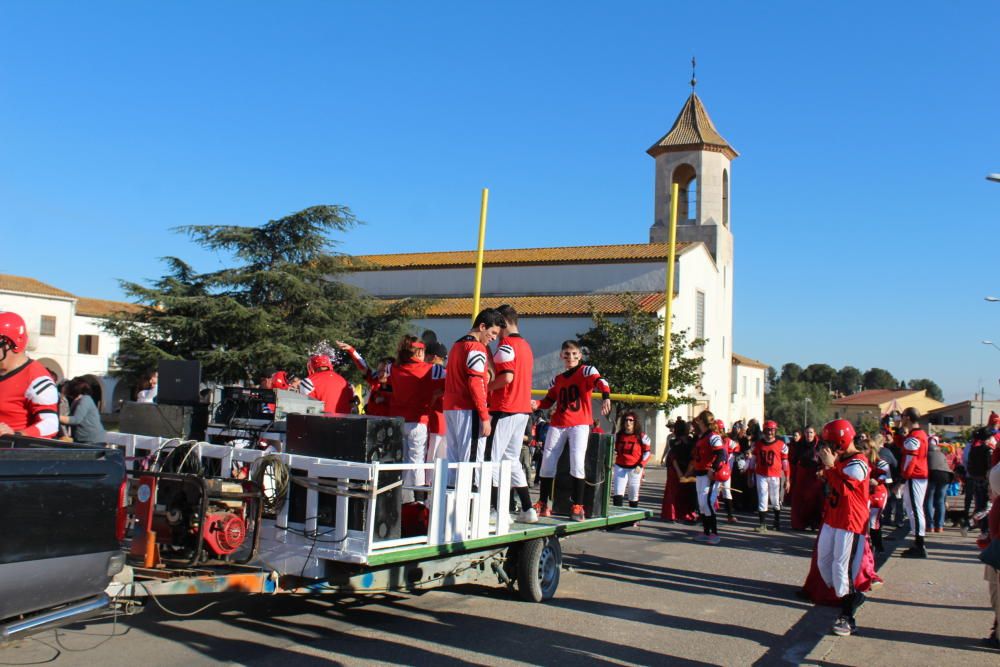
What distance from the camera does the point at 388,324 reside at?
3625 cm

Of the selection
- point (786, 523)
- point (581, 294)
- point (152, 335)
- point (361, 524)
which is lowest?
point (786, 523)

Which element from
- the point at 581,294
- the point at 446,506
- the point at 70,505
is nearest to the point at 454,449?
the point at 446,506

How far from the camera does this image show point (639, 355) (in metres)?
37.5

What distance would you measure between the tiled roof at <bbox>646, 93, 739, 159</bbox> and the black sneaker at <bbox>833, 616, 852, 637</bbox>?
39153 mm

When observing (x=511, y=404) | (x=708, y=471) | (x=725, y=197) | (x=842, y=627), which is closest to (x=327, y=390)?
(x=511, y=404)

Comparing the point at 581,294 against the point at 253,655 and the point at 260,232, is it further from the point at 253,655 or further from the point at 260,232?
the point at 253,655

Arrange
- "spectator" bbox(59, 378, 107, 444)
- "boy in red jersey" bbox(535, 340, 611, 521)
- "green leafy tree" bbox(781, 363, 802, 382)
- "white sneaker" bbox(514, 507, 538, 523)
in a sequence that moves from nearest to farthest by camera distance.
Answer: "white sneaker" bbox(514, 507, 538, 523), "boy in red jersey" bbox(535, 340, 611, 521), "spectator" bbox(59, 378, 107, 444), "green leafy tree" bbox(781, 363, 802, 382)

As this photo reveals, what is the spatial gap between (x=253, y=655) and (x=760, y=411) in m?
60.6

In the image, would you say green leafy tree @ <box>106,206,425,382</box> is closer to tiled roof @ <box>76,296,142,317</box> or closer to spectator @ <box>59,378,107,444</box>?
spectator @ <box>59,378,107,444</box>

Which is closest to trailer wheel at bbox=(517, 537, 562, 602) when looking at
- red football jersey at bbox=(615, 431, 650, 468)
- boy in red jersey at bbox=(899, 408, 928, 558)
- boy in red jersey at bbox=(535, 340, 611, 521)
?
boy in red jersey at bbox=(535, 340, 611, 521)

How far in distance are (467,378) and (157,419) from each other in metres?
2.57

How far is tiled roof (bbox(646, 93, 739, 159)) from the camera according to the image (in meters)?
44.5

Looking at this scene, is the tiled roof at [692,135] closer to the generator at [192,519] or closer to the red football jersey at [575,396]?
the red football jersey at [575,396]

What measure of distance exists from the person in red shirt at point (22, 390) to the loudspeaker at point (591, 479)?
4656mm
